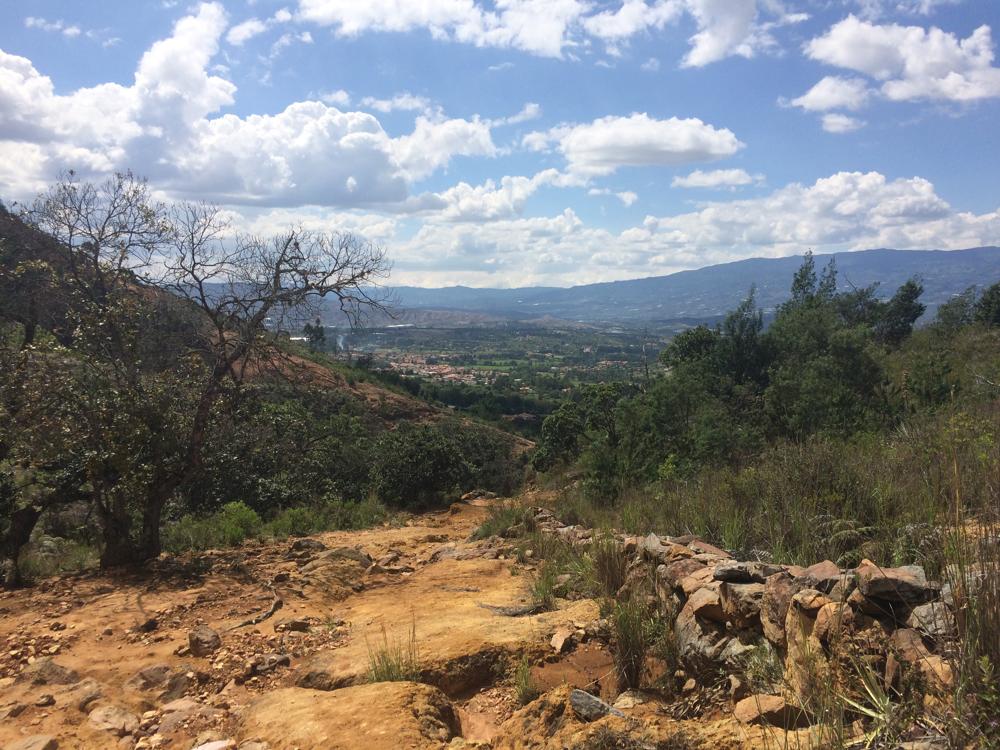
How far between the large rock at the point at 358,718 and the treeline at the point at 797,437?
9.44ft

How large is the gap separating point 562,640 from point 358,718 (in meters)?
1.64

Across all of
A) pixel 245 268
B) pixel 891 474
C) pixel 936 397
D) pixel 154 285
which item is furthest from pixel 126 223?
pixel 936 397

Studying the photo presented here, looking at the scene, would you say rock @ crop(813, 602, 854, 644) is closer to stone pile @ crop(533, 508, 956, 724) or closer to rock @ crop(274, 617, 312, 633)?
stone pile @ crop(533, 508, 956, 724)

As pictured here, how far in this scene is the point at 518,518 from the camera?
34.5 feet

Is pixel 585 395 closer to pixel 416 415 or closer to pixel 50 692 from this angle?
pixel 50 692

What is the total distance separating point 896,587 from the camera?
3107 mm

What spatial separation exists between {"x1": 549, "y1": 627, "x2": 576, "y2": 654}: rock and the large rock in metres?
0.95

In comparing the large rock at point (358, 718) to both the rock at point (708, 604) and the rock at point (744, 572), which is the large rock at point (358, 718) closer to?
the rock at point (708, 604)

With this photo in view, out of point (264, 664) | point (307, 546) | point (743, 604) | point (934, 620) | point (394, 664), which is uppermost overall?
point (934, 620)

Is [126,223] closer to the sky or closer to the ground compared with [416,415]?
closer to the sky

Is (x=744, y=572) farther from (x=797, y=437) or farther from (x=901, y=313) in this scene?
(x=901, y=313)

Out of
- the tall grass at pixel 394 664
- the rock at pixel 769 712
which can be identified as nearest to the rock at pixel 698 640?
the rock at pixel 769 712

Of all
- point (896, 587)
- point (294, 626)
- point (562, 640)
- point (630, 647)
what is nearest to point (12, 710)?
point (294, 626)

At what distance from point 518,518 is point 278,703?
6.52m
